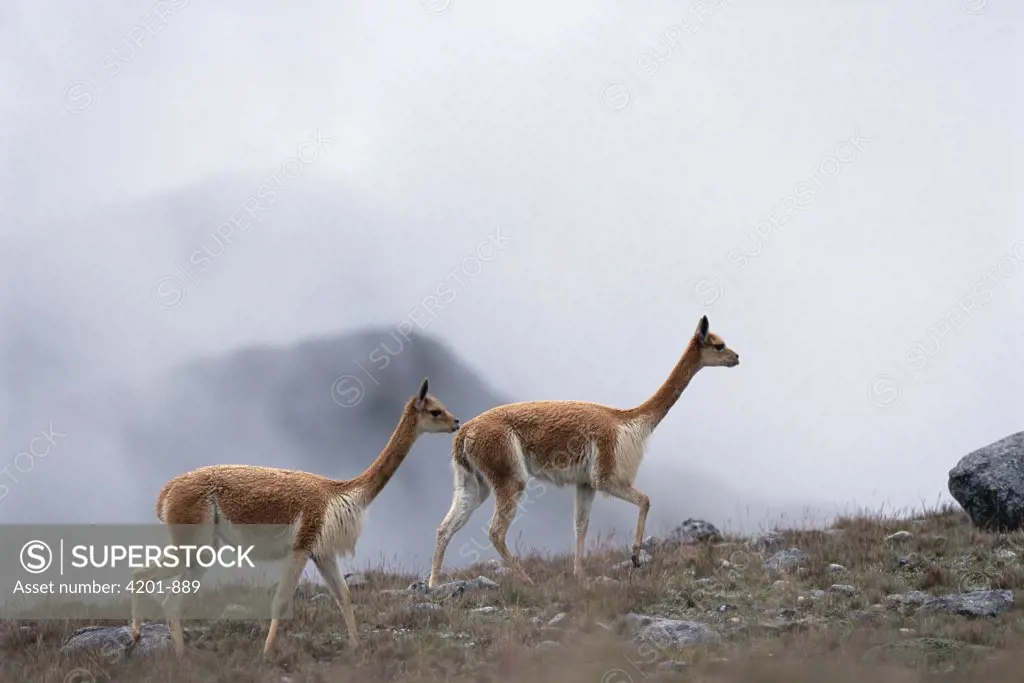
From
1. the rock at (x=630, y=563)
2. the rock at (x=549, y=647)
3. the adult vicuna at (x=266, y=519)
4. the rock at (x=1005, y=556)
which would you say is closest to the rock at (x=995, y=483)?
the rock at (x=1005, y=556)

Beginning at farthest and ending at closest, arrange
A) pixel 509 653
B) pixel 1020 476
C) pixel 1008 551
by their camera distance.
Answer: pixel 1020 476, pixel 1008 551, pixel 509 653

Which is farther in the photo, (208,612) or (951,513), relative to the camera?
(951,513)

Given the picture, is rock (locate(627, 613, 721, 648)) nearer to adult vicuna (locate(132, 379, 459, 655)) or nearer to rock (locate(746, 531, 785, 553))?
adult vicuna (locate(132, 379, 459, 655))

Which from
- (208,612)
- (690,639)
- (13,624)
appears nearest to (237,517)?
(208,612)

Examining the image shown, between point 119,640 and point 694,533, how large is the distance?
35.8ft

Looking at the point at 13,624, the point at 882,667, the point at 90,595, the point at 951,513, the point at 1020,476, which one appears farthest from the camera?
the point at 951,513

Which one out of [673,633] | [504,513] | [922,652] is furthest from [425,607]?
[922,652]

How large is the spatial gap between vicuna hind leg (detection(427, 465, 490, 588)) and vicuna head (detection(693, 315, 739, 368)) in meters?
4.13

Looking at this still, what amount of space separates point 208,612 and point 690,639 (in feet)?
20.6

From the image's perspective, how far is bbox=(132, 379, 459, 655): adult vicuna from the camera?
43.8 feet

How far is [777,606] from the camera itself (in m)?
15.5

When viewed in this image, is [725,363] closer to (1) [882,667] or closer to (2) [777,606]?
(2) [777,606]

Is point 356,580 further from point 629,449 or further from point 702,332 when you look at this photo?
point 702,332

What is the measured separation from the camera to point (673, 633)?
45.2ft
